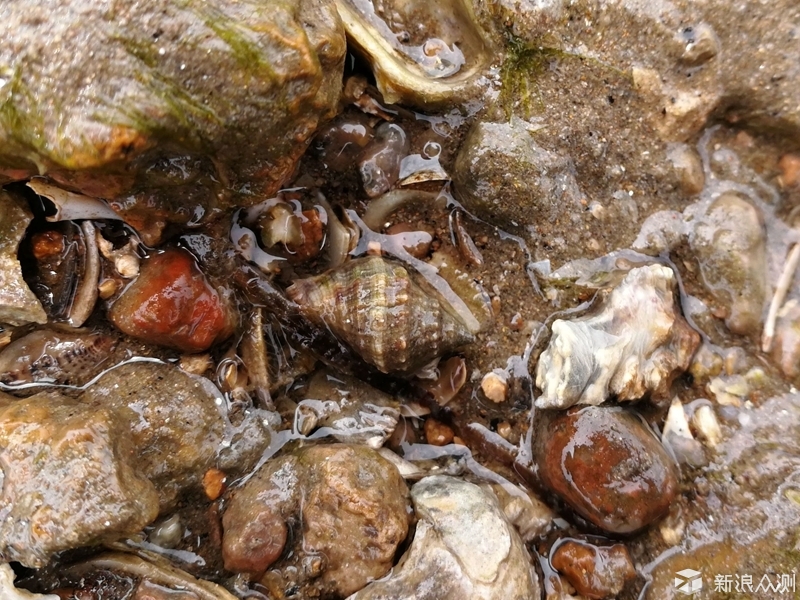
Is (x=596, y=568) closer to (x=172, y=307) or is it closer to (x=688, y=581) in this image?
(x=688, y=581)

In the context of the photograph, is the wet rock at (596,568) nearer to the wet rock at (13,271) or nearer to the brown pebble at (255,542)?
the brown pebble at (255,542)

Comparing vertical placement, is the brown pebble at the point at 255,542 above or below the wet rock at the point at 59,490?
below

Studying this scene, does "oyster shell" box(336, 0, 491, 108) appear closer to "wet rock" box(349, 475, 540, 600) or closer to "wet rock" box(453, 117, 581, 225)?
"wet rock" box(453, 117, 581, 225)

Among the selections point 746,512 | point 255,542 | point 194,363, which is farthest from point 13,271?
point 746,512

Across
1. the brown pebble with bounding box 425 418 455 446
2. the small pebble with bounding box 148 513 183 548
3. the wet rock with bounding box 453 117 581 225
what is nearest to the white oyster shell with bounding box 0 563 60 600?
the small pebble with bounding box 148 513 183 548

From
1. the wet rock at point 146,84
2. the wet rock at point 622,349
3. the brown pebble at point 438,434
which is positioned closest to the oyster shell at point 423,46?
the wet rock at point 146,84
